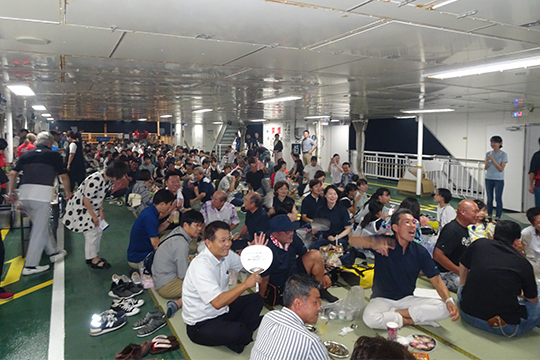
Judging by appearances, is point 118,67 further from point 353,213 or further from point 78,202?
point 353,213

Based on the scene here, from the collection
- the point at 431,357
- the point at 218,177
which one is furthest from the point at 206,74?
the point at 218,177

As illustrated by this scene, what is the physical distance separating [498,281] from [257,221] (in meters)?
3.23

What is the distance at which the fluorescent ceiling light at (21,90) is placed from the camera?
25.9 feet

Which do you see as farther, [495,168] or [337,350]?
[495,168]

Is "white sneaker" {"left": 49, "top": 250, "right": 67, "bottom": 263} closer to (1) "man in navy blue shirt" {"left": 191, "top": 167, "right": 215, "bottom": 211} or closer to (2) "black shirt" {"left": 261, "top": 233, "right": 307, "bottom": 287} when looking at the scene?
(1) "man in navy blue shirt" {"left": 191, "top": 167, "right": 215, "bottom": 211}

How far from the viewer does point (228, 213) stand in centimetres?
648

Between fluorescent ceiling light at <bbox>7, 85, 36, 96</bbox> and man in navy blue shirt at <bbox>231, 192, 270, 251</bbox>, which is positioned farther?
fluorescent ceiling light at <bbox>7, 85, 36, 96</bbox>

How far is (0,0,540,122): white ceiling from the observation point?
2.99 metres

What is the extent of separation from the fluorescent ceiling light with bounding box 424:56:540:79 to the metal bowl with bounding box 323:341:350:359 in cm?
400

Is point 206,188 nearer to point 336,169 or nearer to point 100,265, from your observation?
point 100,265

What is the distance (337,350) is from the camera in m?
3.58

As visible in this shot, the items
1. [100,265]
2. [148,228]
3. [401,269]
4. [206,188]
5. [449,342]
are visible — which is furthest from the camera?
[206,188]

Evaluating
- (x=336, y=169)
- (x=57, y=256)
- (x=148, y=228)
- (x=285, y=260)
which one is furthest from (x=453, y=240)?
(x=336, y=169)

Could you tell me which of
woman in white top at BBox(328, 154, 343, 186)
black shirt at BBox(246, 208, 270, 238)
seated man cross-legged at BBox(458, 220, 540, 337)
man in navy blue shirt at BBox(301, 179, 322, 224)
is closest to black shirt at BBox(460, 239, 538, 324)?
seated man cross-legged at BBox(458, 220, 540, 337)
